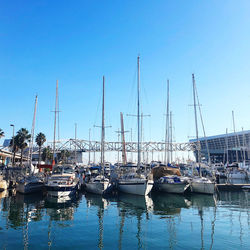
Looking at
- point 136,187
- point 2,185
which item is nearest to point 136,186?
point 136,187

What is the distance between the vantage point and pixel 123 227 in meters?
18.4

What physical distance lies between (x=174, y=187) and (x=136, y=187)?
7.45 m

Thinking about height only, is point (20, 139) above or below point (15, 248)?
above

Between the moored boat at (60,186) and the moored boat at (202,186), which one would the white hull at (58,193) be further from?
the moored boat at (202,186)

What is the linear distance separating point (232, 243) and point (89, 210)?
15.1 meters

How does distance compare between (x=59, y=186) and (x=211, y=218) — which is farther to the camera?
(x=59, y=186)

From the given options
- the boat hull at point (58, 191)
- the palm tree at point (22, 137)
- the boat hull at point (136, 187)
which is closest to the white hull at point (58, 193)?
the boat hull at point (58, 191)

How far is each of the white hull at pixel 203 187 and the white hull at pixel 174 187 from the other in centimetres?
147

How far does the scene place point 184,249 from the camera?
45.0 ft

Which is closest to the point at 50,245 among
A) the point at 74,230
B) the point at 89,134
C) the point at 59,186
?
the point at 74,230

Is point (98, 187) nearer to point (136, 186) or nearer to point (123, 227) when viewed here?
point (136, 186)

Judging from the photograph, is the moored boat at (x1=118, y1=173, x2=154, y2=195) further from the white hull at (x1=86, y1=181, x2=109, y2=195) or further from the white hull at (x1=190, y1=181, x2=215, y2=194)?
the white hull at (x1=190, y1=181, x2=215, y2=194)

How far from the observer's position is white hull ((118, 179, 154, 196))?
3416 cm

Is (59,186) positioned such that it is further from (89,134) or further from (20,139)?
(89,134)
